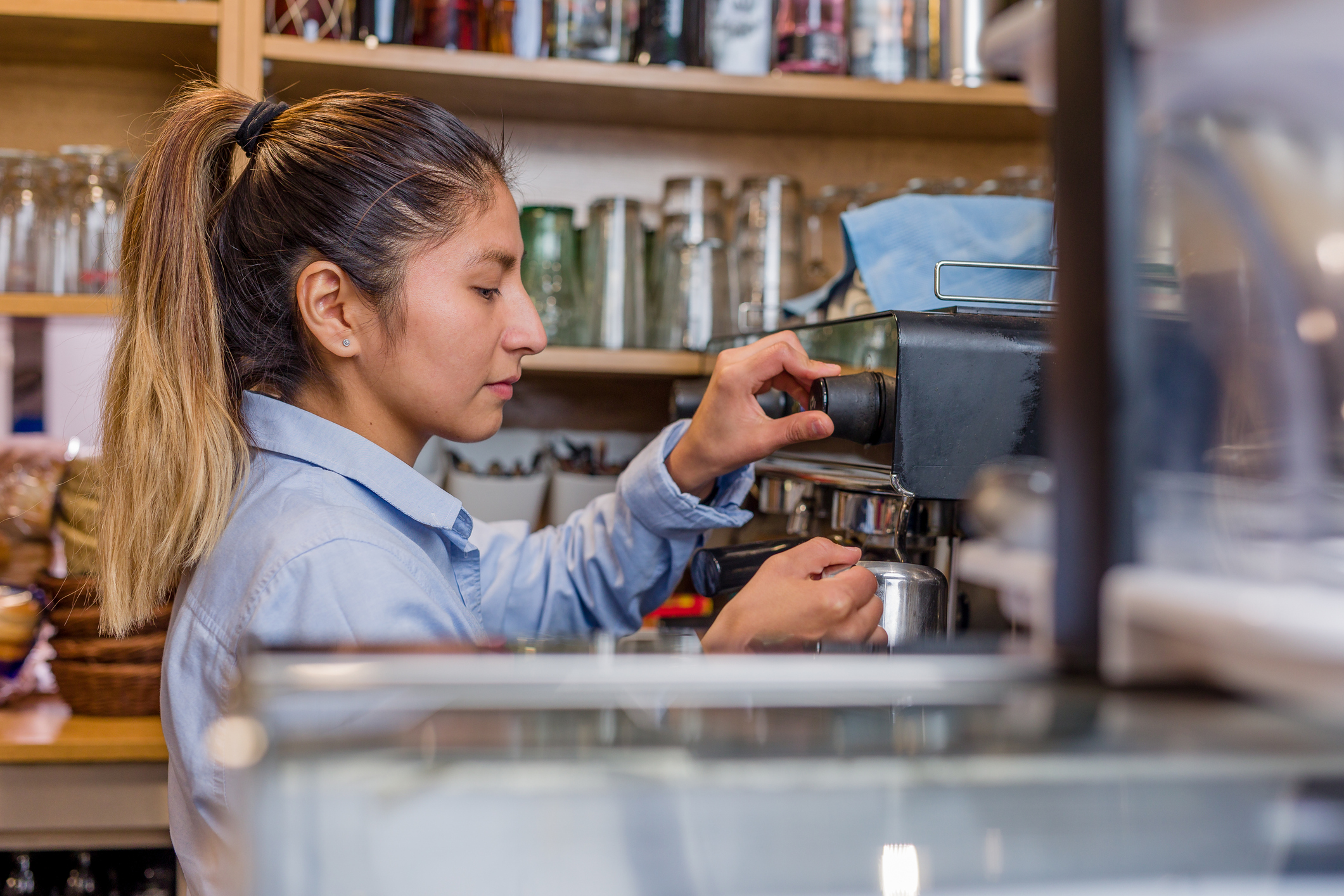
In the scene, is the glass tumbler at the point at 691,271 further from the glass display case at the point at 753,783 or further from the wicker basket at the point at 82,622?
the glass display case at the point at 753,783

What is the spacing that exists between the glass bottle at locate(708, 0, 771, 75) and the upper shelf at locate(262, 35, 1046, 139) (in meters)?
0.02

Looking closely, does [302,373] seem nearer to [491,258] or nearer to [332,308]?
[332,308]

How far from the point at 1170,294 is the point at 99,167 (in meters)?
1.36

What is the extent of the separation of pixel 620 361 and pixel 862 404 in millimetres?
675

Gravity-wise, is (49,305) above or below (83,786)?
above

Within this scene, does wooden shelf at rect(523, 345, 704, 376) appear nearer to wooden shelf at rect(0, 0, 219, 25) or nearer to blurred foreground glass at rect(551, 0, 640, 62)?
blurred foreground glass at rect(551, 0, 640, 62)

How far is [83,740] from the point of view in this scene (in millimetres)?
1142

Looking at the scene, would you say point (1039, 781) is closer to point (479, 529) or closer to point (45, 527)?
point (479, 529)

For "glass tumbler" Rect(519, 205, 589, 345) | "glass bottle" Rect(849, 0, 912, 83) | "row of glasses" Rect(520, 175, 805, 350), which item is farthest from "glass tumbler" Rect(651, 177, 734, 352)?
"glass bottle" Rect(849, 0, 912, 83)

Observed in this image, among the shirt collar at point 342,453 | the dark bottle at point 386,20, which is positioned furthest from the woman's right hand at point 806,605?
the dark bottle at point 386,20

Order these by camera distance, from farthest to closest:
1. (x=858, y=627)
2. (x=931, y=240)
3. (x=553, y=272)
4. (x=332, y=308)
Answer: (x=553, y=272) < (x=931, y=240) < (x=332, y=308) < (x=858, y=627)

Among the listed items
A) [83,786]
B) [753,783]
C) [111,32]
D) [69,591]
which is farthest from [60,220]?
[753,783]

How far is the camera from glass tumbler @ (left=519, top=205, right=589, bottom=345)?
4.74ft

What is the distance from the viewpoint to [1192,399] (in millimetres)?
324
